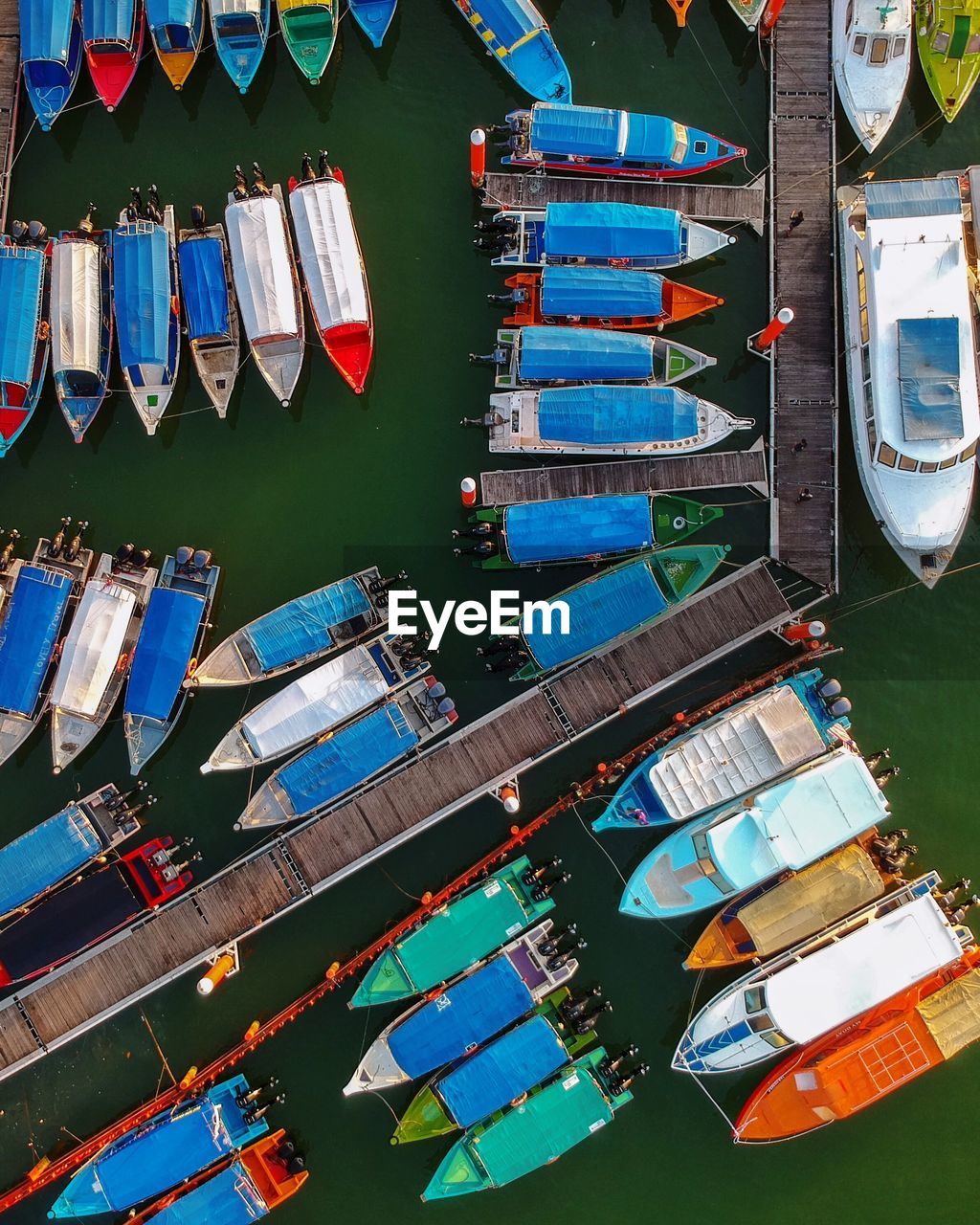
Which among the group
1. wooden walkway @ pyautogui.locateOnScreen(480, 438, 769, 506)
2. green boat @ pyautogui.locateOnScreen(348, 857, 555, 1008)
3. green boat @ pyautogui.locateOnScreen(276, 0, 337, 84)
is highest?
green boat @ pyautogui.locateOnScreen(276, 0, 337, 84)

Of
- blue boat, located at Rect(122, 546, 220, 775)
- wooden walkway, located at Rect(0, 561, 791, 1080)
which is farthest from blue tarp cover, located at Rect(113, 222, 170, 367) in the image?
wooden walkway, located at Rect(0, 561, 791, 1080)

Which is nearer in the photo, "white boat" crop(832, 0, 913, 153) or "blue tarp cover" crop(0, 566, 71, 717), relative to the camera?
"blue tarp cover" crop(0, 566, 71, 717)

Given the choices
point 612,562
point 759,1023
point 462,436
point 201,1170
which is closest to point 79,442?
point 462,436

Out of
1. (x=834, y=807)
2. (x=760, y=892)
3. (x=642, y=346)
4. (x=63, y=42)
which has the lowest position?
(x=760, y=892)

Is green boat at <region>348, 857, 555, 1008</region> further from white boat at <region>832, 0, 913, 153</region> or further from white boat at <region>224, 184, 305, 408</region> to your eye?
white boat at <region>832, 0, 913, 153</region>

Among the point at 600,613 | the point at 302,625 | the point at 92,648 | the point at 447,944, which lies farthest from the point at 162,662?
the point at 600,613

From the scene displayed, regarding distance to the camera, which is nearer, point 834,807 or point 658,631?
point 834,807

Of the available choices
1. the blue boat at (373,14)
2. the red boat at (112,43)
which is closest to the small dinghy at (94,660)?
the red boat at (112,43)

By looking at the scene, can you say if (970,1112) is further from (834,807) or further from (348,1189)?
(348,1189)

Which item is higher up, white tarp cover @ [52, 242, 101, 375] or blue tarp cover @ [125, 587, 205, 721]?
white tarp cover @ [52, 242, 101, 375]
